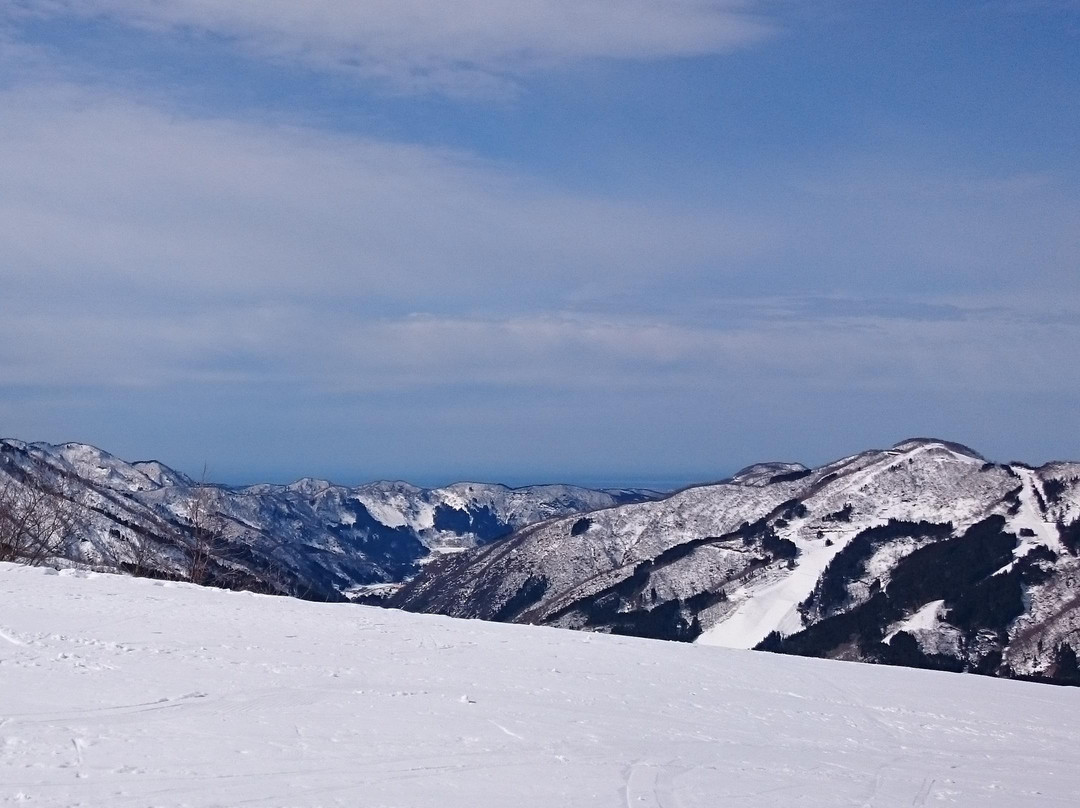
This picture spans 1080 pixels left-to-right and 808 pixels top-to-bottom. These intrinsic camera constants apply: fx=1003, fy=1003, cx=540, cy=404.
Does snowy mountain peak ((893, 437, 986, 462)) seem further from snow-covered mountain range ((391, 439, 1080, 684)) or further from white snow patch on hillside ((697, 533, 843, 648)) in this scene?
white snow patch on hillside ((697, 533, 843, 648))

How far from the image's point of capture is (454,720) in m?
15.4

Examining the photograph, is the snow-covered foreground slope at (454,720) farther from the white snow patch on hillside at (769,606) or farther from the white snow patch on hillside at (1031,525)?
the white snow patch on hillside at (1031,525)

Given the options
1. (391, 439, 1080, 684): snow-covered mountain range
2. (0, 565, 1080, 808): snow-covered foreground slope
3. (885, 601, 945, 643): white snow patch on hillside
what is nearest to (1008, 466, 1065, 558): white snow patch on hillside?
(391, 439, 1080, 684): snow-covered mountain range

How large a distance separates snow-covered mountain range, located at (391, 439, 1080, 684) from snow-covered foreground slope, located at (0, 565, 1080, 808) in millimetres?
56551

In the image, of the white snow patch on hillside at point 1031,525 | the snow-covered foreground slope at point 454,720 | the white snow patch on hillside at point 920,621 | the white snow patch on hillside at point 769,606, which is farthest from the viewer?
the white snow patch on hillside at point 1031,525

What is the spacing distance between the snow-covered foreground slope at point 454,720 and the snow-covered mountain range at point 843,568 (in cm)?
5655

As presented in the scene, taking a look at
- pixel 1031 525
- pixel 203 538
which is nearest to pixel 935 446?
pixel 1031 525

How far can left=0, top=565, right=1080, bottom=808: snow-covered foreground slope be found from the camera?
11891 mm

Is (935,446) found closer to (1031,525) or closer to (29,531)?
(1031,525)

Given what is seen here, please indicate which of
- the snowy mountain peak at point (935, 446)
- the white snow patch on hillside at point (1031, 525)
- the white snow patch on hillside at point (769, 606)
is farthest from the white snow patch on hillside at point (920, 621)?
the snowy mountain peak at point (935, 446)

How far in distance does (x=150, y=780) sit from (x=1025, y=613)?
87893mm

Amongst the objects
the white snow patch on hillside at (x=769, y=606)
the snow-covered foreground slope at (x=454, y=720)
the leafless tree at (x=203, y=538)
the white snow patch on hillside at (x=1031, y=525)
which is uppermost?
the snow-covered foreground slope at (x=454, y=720)

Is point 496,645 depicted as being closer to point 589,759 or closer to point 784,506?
point 589,759

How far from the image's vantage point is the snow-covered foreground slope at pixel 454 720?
11891 mm
